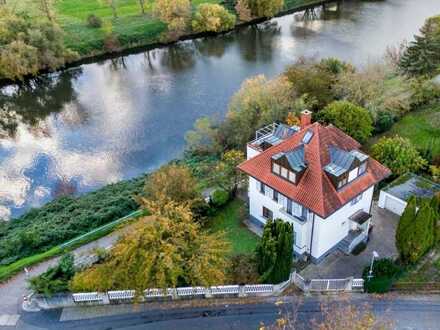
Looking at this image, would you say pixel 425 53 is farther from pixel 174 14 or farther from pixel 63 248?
pixel 63 248

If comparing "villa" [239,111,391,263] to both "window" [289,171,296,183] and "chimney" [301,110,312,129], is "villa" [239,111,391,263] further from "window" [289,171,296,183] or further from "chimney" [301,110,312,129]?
"chimney" [301,110,312,129]

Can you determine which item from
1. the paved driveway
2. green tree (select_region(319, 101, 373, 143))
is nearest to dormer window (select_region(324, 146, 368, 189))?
the paved driveway

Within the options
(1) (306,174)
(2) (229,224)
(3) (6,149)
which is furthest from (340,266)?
(3) (6,149)

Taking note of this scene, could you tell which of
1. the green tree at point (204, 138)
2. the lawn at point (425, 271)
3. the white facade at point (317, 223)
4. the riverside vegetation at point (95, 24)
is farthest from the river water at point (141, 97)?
the lawn at point (425, 271)

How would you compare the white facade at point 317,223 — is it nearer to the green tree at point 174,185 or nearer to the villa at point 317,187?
the villa at point 317,187

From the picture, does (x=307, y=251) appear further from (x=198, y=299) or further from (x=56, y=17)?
(x=56, y=17)

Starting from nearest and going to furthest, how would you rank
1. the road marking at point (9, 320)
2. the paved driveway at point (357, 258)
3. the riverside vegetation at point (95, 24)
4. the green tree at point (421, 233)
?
1. the road marking at point (9, 320)
2. the green tree at point (421, 233)
3. the paved driveway at point (357, 258)
4. the riverside vegetation at point (95, 24)

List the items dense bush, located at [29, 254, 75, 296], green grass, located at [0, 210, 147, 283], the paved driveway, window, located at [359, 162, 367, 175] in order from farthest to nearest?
green grass, located at [0, 210, 147, 283] < window, located at [359, 162, 367, 175] < the paved driveway < dense bush, located at [29, 254, 75, 296]

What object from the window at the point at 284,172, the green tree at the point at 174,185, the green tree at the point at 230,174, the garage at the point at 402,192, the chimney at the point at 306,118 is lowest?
the garage at the point at 402,192
